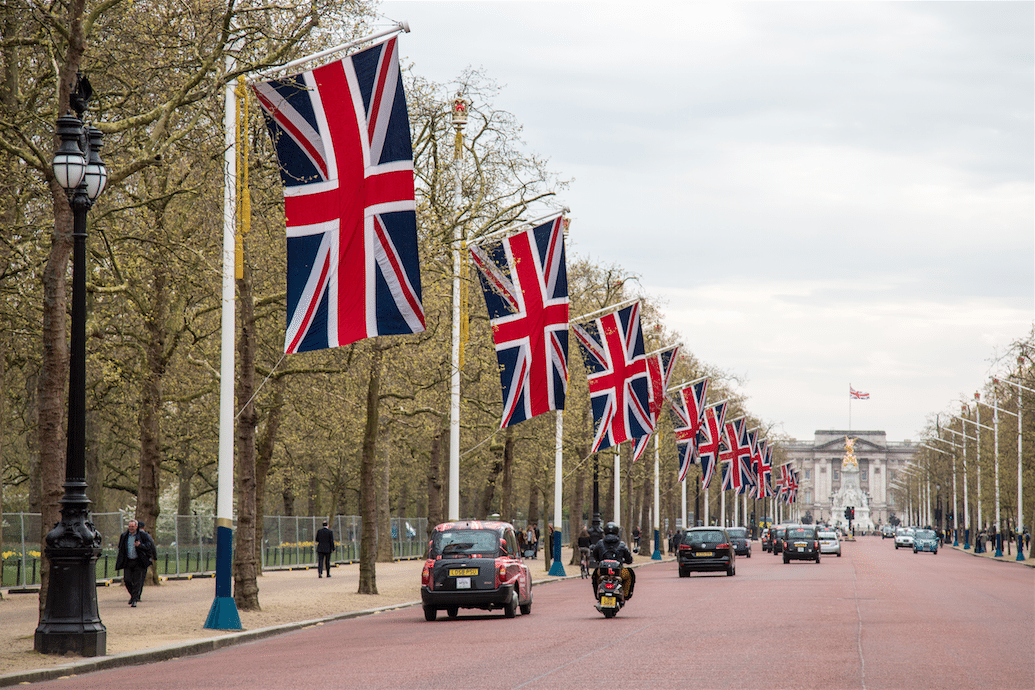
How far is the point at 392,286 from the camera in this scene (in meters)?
19.6

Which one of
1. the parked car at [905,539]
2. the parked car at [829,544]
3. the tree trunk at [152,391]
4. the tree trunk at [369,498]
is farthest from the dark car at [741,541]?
the tree trunk at [152,391]

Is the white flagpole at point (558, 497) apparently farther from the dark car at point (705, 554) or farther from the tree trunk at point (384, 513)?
the tree trunk at point (384, 513)

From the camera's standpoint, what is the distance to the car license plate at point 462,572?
81.1ft

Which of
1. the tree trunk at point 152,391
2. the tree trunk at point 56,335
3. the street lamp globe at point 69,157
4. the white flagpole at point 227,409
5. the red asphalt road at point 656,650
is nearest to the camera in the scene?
the red asphalt road at point 656,650

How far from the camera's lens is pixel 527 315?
31.1 m

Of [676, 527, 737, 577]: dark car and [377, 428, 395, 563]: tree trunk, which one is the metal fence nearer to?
[377, 428, 395, 563]: tree trunk

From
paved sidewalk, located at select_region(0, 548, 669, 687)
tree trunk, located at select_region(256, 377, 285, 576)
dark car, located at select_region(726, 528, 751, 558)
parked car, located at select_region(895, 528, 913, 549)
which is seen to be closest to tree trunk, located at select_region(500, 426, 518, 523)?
paved sidewalk, located at select_region(0, 548, 669, 687)

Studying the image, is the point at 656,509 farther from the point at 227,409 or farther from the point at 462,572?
the point at 227,409

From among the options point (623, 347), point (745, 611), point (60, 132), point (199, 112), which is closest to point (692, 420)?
point (623, 347)

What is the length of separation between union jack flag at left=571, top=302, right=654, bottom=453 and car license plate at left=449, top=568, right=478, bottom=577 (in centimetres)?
1512

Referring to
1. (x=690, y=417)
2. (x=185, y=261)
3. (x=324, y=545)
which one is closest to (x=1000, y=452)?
(x=690, y=417)

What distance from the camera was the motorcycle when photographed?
24.8 metres

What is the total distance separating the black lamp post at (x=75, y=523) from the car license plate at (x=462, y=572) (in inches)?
324

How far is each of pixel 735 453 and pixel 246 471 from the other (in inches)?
1791
